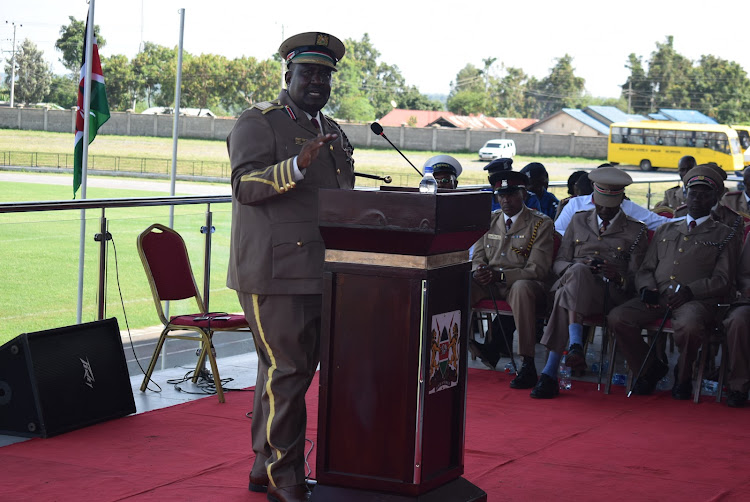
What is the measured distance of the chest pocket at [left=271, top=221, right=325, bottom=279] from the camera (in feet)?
12.3

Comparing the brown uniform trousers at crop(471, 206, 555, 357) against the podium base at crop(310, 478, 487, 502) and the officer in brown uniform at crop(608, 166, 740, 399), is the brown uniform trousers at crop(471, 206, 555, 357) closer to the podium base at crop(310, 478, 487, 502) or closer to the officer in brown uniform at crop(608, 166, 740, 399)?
the officer in brown uniform at crop(608, 166, 740, 399)

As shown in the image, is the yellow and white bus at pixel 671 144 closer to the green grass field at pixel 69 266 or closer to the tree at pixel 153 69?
the tree at pixel 153 69

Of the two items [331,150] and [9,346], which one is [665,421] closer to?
[331,150]

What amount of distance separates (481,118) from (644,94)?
759 inches

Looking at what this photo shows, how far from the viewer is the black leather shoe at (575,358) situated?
6180mm

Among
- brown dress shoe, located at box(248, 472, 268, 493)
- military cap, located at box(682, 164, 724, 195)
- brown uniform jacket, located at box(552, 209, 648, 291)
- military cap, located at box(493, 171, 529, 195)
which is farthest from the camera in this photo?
military cap, located at box(493, 171, 529, 195)

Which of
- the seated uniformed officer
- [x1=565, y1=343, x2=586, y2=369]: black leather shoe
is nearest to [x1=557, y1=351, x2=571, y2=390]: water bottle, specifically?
[x1=565, y1=343, x2=586, y2=369]: black leather shoe

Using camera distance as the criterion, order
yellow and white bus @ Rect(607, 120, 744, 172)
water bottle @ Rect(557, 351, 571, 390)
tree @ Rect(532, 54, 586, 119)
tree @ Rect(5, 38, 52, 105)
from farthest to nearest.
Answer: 1. tree @ Rect(532, 54, 586, 119)
2. tree @ Rect(5, 38, 52, 105)
3. yellow and white bus @ Rect(607, 120, 744, 172)
4. water bottle @ Rect(557, 351, 571, 390)

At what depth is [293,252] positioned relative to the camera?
3.77m

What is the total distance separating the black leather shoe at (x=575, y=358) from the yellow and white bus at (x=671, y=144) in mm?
40981

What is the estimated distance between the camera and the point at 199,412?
5535 mm

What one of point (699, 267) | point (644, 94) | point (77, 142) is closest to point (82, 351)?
point (699, 267)

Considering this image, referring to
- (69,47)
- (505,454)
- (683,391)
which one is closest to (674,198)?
(683,391)

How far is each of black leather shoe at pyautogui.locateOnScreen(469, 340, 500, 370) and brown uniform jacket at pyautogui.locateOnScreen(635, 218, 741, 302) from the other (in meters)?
1.12
